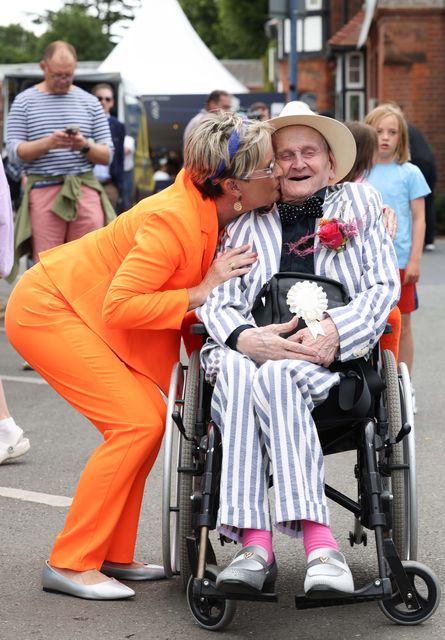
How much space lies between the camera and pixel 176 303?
430 cm

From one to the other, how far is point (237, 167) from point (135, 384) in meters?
0.84

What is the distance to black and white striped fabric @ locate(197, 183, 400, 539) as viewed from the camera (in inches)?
155

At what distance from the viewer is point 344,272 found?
4449mm

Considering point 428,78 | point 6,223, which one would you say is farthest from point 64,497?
point 428,78

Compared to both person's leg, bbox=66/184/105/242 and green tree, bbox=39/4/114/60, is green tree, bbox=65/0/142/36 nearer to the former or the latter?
green tree, bbox=39/4/114/60

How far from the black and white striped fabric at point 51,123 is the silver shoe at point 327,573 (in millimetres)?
5686

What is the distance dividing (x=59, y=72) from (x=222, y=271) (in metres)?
4.90

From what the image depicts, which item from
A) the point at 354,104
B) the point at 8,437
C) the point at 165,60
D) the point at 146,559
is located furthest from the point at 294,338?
the point at 354,104

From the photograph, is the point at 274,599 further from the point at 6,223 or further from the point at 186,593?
the point at 6,223

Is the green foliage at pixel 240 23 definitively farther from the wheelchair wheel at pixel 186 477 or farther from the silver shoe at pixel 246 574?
the silver shoe at pixel 246 574

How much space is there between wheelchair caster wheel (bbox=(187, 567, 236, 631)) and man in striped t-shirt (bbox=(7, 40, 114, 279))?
5.29 m

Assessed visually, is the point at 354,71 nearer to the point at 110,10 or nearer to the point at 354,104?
the point at 354,104

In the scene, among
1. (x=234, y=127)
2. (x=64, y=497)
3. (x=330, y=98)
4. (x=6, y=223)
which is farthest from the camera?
(x=330, y=98)

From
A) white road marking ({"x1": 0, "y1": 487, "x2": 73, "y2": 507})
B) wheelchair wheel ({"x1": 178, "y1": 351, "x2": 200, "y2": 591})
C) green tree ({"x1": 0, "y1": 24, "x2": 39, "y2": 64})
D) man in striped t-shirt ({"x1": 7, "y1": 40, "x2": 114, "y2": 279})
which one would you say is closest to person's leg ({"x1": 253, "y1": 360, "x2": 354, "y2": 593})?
wheelchair wheel ({"x1": 178, "y1": 351, "x2": 200, "y2": 591})
